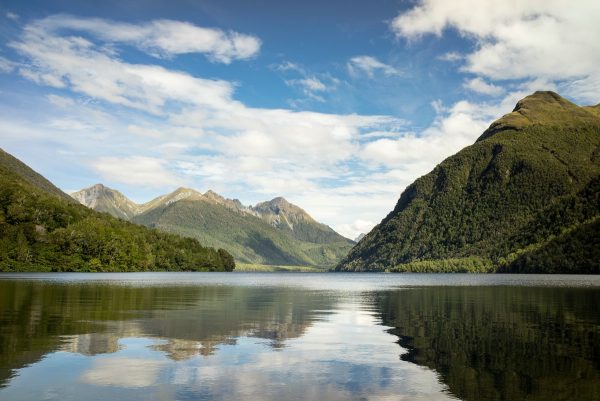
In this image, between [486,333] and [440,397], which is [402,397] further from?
[486,333]

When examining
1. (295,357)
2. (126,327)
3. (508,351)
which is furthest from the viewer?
(126,327)

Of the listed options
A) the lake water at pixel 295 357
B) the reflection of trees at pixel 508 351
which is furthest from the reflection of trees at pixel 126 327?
the reflection of trees at pixel 508 351

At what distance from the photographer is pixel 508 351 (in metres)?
29.2

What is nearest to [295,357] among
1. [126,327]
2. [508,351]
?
[508,351]

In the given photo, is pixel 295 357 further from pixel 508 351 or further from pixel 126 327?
pixel 126 327

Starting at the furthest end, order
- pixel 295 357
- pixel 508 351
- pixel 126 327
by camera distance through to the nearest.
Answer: pixel 126 327 → pixel 508 351 → pixel 295 357

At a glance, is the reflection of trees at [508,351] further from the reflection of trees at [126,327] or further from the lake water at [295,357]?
the reflection of trees at [126,327]

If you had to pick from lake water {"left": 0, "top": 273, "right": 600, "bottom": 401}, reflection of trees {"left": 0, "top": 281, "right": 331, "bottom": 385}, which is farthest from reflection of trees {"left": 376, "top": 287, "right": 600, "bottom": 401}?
reflection of trees {"left": 0, "top": 281, "right": 331, "bottom": 385}

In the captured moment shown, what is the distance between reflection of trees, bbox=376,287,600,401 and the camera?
69.0ft

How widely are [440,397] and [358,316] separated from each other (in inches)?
1240

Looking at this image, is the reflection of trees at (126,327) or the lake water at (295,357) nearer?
the lake water at (295,357)

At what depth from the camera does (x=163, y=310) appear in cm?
5394

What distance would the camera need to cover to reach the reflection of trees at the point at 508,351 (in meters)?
21.0

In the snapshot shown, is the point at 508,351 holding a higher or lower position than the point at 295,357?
higher
